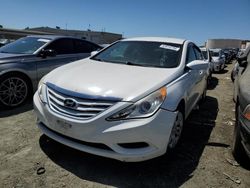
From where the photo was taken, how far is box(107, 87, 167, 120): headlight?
100 inches

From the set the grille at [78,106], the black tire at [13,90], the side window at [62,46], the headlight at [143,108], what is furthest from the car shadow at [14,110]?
the headlight at [143,108]

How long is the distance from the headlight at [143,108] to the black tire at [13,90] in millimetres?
3190

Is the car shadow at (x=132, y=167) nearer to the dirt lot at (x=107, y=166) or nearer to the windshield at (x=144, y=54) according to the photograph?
the dirt lot at (x=107, y=166)

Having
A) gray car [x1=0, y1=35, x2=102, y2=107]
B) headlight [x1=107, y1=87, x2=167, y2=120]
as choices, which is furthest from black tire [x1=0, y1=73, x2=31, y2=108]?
headlight [x1=107, y1=87, x2=167, y2=120]

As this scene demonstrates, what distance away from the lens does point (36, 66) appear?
532 cm

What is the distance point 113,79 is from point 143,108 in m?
0.63

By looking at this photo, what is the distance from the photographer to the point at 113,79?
3002 millimetres

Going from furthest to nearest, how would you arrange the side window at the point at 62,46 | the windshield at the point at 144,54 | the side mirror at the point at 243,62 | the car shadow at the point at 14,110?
the side window at the point at 62,46, the car shadow at the point at 14,110, the side mirror at the point at 243,62, the windshield at the point at 144,54

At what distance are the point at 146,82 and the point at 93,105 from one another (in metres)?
0.74

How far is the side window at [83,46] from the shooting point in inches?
261

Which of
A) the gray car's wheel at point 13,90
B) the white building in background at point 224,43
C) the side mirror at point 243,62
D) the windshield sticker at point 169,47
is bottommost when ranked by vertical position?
the white building in background at point 224,43

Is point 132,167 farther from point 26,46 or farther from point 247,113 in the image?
point 26,46

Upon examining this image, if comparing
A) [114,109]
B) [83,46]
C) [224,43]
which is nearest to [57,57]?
[83,46]

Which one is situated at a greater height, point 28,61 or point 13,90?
point 28,61
